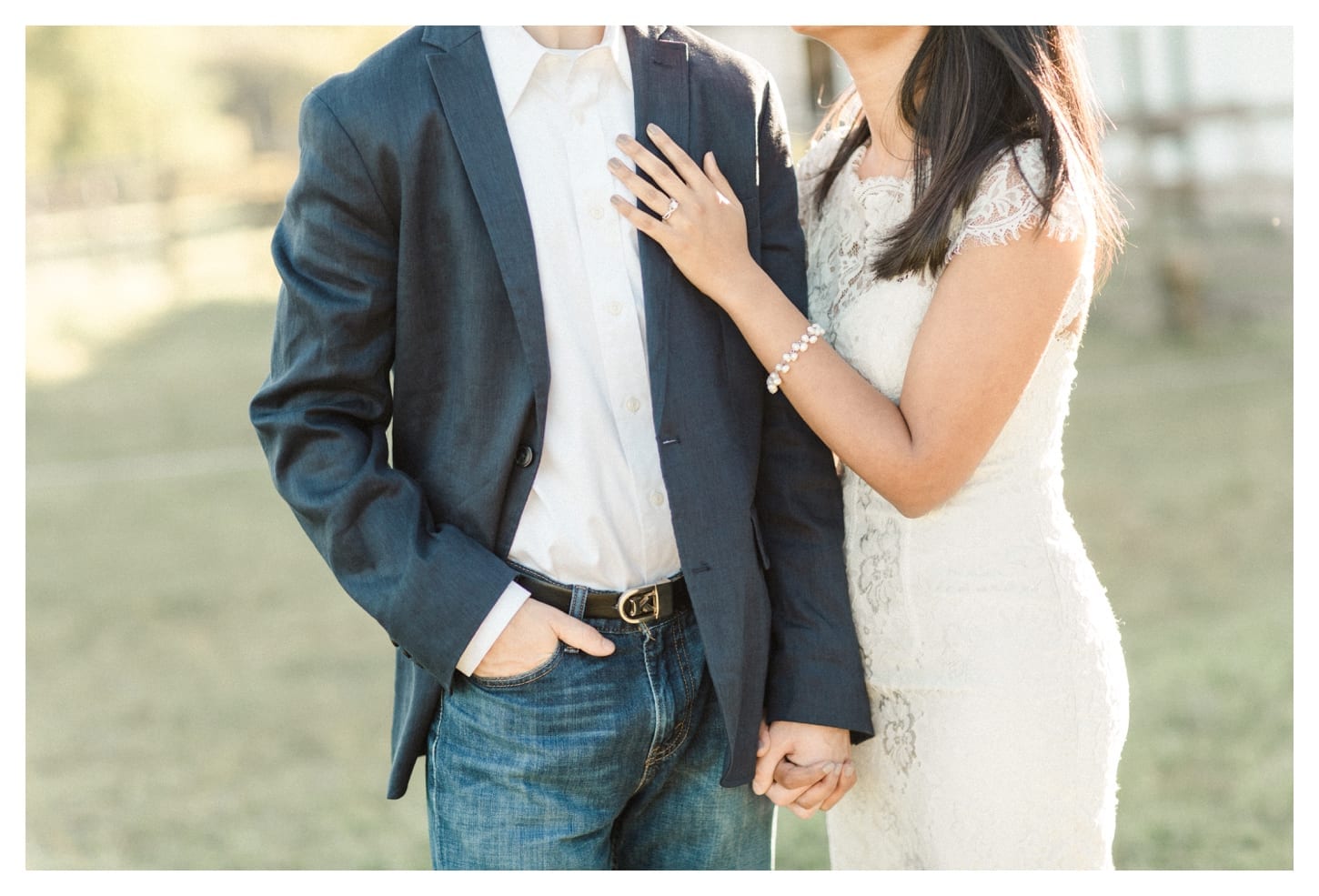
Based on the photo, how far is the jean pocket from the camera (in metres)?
1.85

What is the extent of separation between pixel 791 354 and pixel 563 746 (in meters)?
0.67

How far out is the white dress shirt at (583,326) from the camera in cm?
186

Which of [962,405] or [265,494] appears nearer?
[962,405]

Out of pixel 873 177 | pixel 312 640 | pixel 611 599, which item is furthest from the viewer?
pixel 312 640

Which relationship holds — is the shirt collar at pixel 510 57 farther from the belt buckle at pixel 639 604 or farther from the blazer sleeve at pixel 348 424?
the belt buckle at pixel 639 604

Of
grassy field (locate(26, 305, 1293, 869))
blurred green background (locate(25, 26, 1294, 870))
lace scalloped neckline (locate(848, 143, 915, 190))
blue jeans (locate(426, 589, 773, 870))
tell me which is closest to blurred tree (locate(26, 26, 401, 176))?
blurred green background (locate(25, 26, 1294, 870))

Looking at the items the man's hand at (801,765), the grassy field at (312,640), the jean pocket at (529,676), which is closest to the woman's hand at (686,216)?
the jean pocket at (529,676)

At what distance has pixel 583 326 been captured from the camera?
1.88 m

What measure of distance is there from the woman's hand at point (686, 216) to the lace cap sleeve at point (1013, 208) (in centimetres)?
34

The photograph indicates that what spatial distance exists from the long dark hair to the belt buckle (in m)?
0.62

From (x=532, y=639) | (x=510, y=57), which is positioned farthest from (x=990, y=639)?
(x=510, y=57)

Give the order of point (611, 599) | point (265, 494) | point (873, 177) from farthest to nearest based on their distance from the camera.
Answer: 1. point (265, 494)
2. point (873, 177)
3. point (611, 599)

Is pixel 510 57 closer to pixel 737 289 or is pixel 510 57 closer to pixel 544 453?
pixel 737 289

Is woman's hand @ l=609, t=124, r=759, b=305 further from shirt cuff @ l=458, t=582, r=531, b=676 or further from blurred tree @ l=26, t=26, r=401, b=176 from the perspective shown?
blurred tree @ l=26, t=26, r=401, b=176
